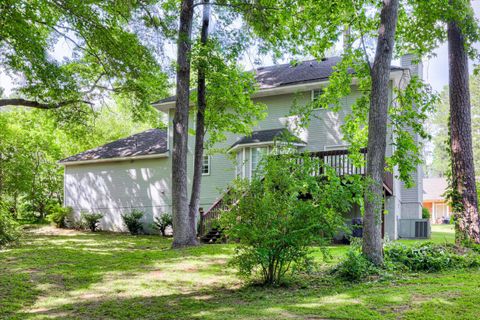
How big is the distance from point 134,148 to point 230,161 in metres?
6.17

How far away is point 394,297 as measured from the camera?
19.0 ft

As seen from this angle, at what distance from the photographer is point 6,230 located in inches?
524

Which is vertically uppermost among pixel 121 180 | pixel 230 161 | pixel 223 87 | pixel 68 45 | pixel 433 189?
Result: pixel 68 45

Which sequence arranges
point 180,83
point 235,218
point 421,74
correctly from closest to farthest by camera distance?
point 235,218, point 180,83, point 421,74

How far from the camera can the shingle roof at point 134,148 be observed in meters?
20.6

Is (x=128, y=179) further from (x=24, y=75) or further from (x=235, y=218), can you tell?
(x=235, y=218)

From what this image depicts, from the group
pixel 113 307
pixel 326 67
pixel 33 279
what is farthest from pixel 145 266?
pixel 326 67

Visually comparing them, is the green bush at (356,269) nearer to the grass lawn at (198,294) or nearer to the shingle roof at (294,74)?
the grass lawn at (198,294)

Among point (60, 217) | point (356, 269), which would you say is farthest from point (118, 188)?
point (356, 269)

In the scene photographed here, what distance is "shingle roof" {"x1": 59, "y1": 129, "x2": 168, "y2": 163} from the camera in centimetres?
2062

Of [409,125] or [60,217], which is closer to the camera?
[409,125]

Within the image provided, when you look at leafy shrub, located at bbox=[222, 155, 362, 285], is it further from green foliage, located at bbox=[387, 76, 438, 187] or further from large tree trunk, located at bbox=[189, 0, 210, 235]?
large tree trunk, located at bbox=[189, 0, 210, 235]

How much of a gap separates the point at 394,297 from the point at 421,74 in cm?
1711

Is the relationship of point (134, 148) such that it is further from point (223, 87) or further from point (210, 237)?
point (223, 87)
